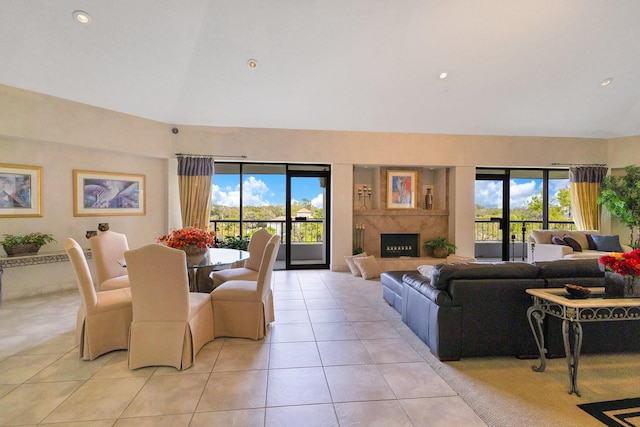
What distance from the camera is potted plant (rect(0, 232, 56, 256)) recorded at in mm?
4465

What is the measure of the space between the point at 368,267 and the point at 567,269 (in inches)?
140

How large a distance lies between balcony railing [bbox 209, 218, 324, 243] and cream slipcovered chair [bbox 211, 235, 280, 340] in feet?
11.7

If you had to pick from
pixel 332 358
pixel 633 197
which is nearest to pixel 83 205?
pixel 332 358

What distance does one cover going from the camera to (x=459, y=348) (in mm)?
2820

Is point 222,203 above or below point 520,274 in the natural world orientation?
above

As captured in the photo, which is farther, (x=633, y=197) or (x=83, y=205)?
(x=633, y=197)

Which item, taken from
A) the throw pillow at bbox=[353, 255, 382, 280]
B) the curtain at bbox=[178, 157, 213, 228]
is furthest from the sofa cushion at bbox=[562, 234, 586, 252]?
the curtain at bbox=[178, 157, 213, 228]

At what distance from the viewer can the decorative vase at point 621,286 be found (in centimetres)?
238

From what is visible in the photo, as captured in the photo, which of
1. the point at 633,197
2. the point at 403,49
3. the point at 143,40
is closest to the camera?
the point at 143,40

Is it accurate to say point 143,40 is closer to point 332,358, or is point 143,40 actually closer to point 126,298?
point 126,298

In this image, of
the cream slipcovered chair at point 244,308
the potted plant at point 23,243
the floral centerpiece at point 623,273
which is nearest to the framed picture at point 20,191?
the potted plant at point 23,243

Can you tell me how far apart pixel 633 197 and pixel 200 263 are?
8.28m

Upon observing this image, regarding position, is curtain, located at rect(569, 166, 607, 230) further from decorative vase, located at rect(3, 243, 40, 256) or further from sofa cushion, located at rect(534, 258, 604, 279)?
decorative vase, located at rect(3, 243, 40, 256)

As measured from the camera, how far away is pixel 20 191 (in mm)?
4773
